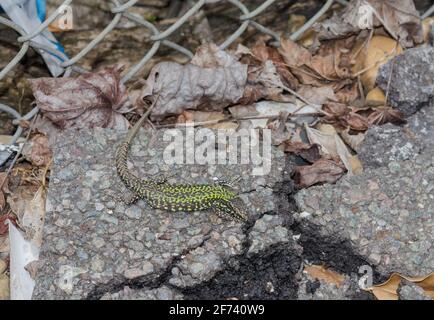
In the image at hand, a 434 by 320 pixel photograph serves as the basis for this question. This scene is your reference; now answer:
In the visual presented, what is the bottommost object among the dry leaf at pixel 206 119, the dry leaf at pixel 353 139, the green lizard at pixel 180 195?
the green lizard at pixel 180 195

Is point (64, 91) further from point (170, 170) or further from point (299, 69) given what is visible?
point (299, 69)

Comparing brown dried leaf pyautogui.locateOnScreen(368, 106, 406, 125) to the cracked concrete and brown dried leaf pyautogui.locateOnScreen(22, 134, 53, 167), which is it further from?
brown dried leaf pyautogui.locateOnScreen(22, 134, 53, 167)

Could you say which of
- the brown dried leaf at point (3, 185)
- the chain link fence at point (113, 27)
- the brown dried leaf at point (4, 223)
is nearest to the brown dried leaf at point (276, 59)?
the chain link fence at point (113, 27)

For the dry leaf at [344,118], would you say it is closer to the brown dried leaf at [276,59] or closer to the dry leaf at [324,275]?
the brown dried leaf at [276,59]

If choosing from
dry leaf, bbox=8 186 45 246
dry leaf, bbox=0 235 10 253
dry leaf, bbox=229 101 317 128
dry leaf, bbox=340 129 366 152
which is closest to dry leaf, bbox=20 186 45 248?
dry leaf, bbox=8 186 45 246

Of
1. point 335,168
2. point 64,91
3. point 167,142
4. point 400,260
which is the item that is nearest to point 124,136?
point 167,142
